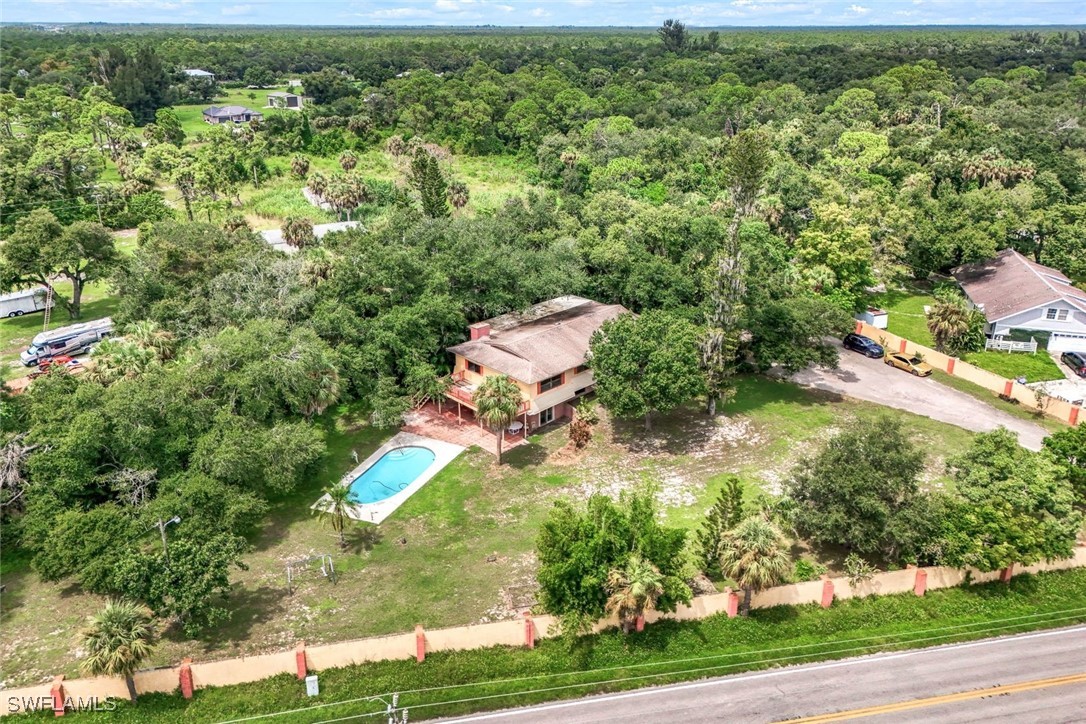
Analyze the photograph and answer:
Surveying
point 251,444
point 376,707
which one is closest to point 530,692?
point 376,707

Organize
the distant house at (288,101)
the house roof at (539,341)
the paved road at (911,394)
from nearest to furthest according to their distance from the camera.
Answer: the house roof at (539,341) → the paved road at (911,394) → the distant house at (288,101)

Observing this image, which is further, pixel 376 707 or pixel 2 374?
pixel 2 374

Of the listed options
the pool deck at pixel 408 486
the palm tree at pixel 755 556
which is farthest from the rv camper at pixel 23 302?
the palm tree at pixel 755 556

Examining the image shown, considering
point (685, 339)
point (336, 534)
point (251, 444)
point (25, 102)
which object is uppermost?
point (25, 102)

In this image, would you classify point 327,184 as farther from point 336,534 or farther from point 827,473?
point 827,473

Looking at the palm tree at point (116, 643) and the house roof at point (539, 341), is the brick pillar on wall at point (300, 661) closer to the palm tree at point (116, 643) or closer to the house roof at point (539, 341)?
the palm tree at point (116, 643)
